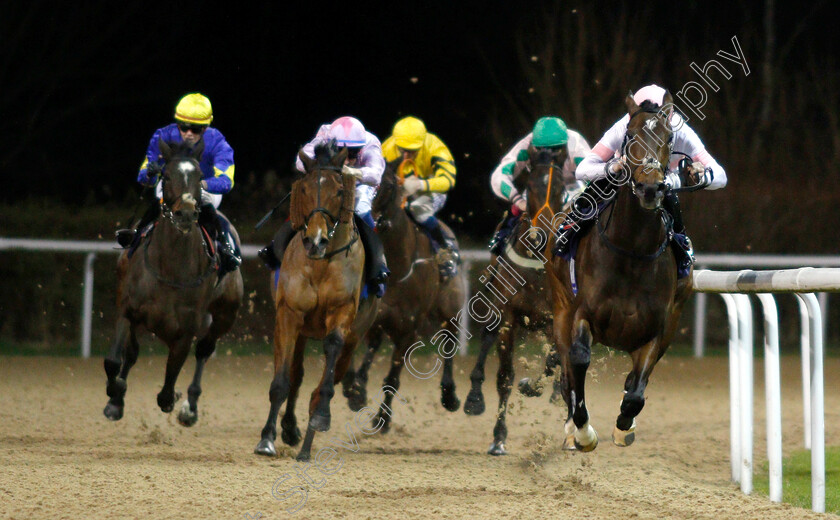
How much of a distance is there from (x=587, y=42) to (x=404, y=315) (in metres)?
10.4

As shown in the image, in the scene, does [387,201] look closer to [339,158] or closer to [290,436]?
[339,158]

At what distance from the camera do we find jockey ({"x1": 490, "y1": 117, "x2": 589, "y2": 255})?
6871 mm

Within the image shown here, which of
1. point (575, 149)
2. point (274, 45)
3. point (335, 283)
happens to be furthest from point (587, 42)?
A: point (335, 283)

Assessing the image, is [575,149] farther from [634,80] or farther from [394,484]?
[634,80]

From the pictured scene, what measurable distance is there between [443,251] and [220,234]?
1672mm

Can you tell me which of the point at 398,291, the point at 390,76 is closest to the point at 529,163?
the point at 398,291

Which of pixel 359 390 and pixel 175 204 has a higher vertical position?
pixel 175 204

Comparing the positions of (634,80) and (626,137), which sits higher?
(634,80)

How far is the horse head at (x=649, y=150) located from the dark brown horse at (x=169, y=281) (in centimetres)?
258

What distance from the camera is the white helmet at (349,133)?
6.69 m

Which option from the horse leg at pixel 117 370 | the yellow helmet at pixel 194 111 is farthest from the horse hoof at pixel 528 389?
the yellow helmet at pixel 194 111

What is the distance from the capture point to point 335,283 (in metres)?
6.09

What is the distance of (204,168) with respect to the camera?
7203mm

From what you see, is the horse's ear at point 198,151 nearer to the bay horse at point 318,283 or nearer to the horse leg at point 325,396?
the bay horse at point 318,283
